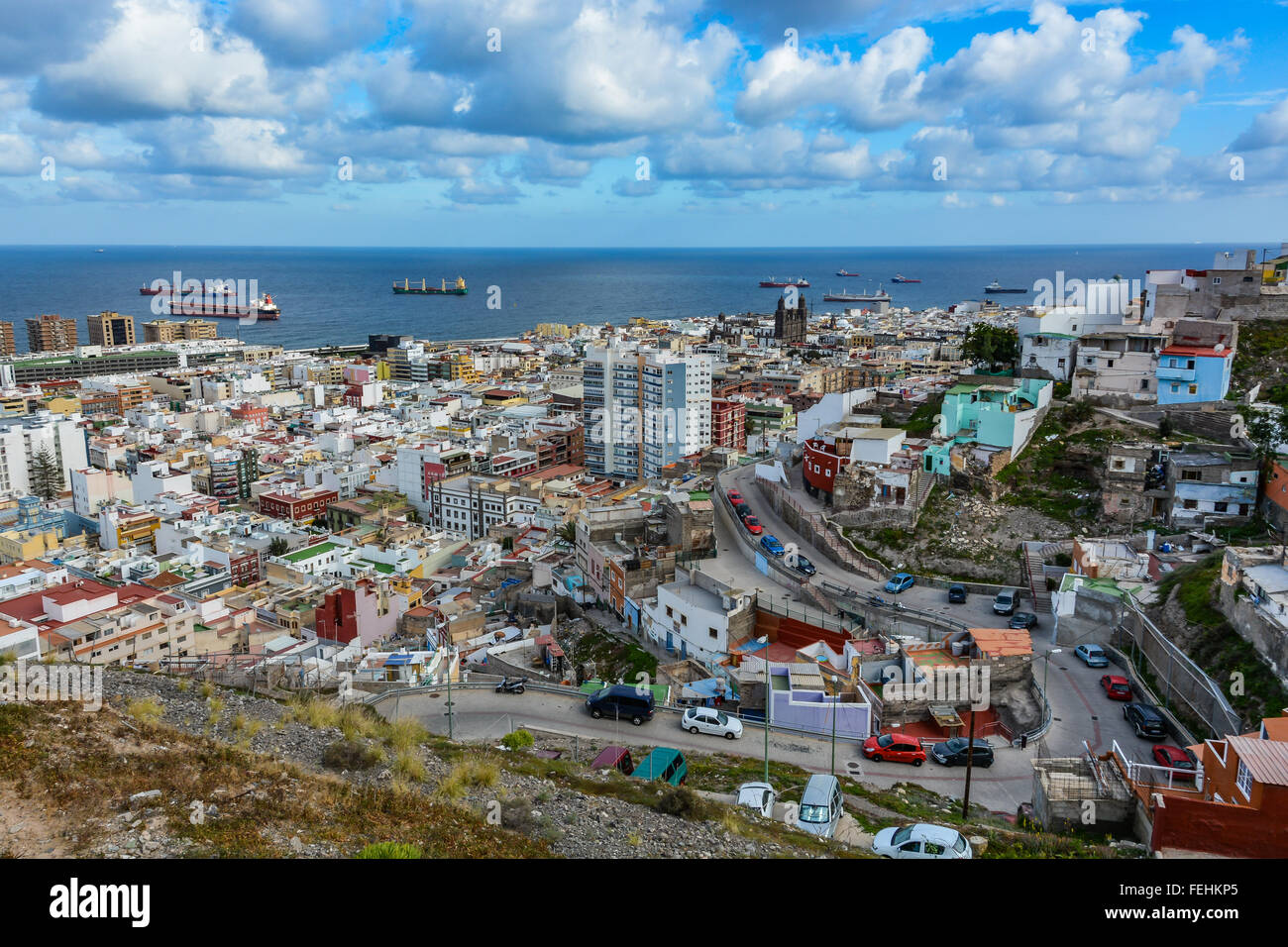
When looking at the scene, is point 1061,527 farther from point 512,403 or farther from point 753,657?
point 512,403

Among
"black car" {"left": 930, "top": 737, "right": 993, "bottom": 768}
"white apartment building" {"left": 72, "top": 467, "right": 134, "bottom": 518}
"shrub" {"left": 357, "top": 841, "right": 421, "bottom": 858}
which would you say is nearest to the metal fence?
"black car" {"left": 930, "top": 737, "right": 993, "bottom": 768}

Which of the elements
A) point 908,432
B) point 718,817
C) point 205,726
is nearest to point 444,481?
point 908,432

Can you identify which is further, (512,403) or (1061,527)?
(512,403)

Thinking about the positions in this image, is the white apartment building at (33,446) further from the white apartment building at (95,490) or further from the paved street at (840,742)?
the paved street at (840,742)

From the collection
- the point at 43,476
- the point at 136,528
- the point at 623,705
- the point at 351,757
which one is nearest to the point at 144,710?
the point at 351,757
